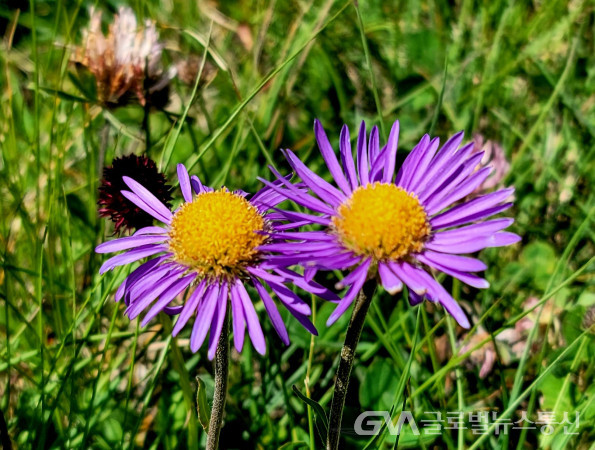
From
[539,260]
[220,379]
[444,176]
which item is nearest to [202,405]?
[220,379]

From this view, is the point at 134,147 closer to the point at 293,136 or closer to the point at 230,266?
the point at 293,136

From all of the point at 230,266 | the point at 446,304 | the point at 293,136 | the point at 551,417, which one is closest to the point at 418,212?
the point at 446,304

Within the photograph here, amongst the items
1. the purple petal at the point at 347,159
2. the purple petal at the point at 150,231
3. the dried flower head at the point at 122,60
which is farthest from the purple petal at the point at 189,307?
the dried flower head at the point at 122,60

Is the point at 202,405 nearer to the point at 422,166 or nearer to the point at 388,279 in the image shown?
the point at 388,279

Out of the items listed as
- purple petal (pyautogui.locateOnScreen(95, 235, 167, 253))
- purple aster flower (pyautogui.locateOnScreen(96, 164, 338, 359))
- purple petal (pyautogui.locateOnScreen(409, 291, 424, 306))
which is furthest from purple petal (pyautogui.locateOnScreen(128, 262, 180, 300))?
purple petal (pyautogui.locateOnScreen(409, 291, 424, 306))

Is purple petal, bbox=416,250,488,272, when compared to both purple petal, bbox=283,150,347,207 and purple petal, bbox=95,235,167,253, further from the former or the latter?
purple petal, bbox=95,235,167,253

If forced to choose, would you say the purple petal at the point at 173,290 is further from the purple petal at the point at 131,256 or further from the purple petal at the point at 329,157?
the purple petal at the point at 329,157
